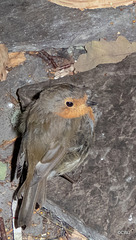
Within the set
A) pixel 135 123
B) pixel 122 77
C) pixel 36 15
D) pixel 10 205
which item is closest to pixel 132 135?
pixel 135 123

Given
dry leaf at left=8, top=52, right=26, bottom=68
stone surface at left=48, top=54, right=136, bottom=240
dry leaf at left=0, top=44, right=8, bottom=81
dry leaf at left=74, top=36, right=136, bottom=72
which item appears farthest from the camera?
dry leaf at left=8, top=52, right=26, bottom=68

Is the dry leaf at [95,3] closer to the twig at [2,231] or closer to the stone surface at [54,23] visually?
the stone surface at [54,23]

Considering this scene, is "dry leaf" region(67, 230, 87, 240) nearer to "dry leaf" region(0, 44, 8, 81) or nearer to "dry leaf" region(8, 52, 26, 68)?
"dry leaf" region(0, 44, 8, 81)

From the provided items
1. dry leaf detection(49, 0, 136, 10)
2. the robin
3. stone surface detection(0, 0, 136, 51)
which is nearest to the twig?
the robin

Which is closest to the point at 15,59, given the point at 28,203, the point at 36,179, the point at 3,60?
the point at 3,60

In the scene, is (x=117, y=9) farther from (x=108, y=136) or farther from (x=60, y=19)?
(x=108, y=136)
